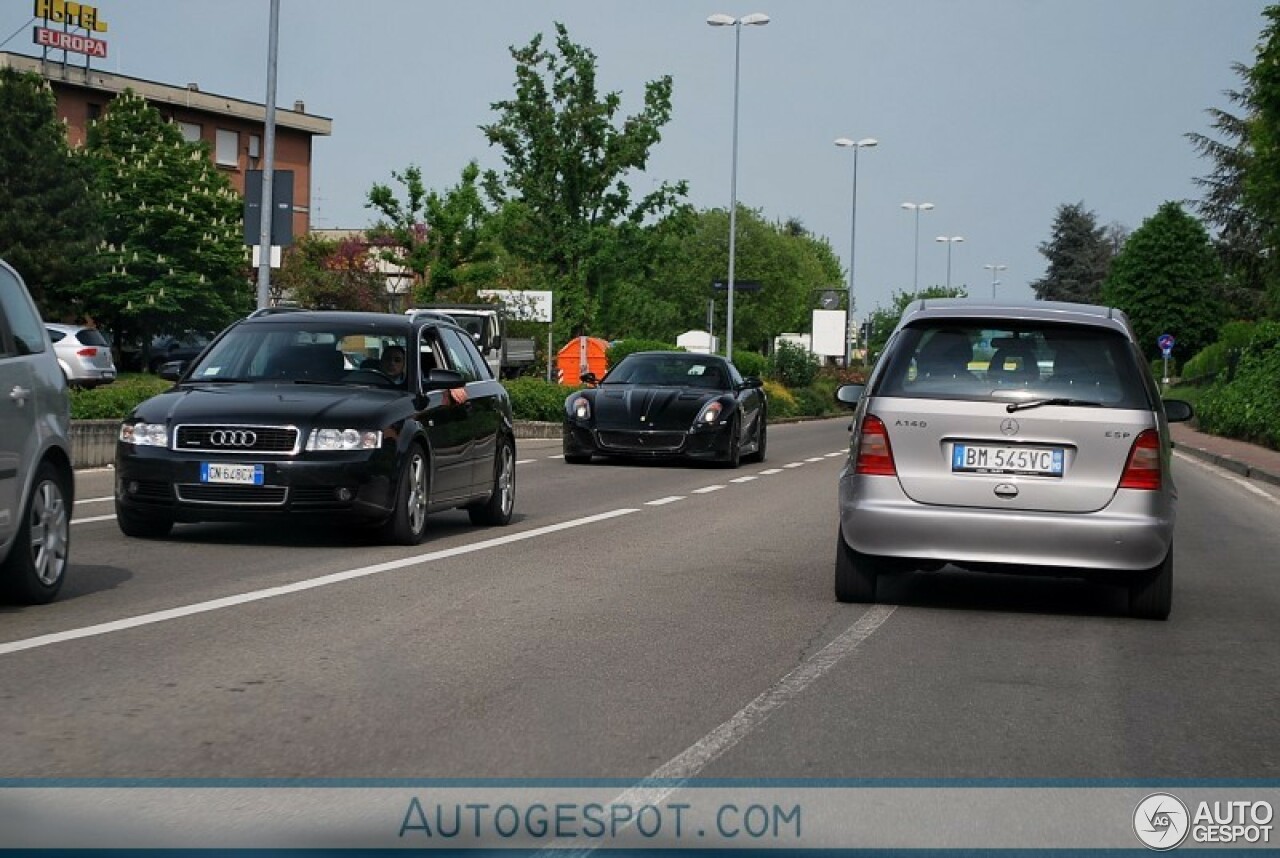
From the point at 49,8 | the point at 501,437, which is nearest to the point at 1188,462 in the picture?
the point at 501,437

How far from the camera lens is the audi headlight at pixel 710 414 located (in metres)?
24.6

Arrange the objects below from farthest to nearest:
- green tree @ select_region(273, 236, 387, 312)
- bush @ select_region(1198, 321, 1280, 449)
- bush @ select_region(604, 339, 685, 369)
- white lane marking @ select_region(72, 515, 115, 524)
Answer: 1. green tree @ select_region(273, 236, 387, 312)
2. bush @ select_region(604, 339, 685, 369)
3. bush @ select_region(1198, 321, 1280, 449)
4. white lane marking @ select_region(72, 515, 115, 524)

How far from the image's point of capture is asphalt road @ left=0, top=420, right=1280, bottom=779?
20.8 ft

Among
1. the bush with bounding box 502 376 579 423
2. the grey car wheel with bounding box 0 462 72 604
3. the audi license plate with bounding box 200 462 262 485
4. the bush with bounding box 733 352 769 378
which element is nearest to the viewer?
the grey car wheel with bounding box 0 462 72 604

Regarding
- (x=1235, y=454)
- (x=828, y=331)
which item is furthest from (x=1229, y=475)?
(x=828, y=331)

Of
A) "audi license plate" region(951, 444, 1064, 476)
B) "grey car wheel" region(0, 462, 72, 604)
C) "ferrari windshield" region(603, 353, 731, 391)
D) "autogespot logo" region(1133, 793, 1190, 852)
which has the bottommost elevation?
"autogespot logo" region(1133, 793, 1190, 852)

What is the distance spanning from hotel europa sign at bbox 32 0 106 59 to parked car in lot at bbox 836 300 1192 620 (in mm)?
70152

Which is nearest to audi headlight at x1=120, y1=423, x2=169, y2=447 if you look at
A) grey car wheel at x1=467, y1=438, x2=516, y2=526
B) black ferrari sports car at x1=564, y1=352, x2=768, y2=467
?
grey car wheel at x1=467, y1=438, x2=516, y2=526

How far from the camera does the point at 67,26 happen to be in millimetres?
77062

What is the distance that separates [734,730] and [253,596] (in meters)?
3.99

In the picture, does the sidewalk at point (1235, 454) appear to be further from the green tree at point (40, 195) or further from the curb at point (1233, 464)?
the green tree at point (40, 195)

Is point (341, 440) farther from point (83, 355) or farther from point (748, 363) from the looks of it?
point (748, 363)

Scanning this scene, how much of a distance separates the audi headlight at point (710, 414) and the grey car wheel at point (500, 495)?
9.05m

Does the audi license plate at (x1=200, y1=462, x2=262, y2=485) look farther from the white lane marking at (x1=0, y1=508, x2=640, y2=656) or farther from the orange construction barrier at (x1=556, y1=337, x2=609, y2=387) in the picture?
the orange construction barrier at (x1=556, y1=337, x2=609, y2=387)
